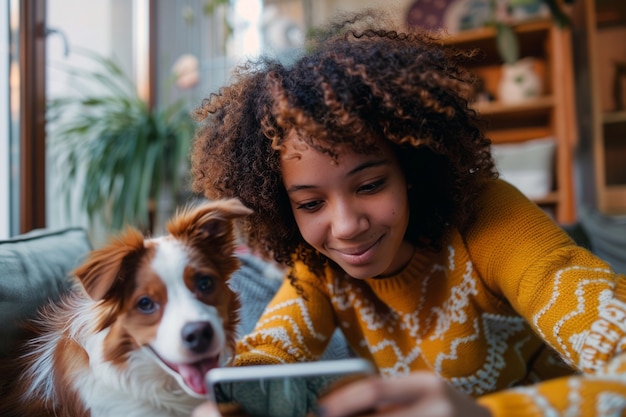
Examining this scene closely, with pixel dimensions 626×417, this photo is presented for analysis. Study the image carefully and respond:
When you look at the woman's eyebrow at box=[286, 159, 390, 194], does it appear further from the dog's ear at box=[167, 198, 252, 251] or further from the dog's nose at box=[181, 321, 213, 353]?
the dog's nose at box=[181, 321, 213, 353]

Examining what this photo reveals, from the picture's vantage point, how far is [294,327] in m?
0.85

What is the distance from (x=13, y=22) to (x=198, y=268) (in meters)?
1.50

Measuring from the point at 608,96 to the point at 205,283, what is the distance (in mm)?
2419

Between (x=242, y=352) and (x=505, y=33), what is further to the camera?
(x=505, y=33)

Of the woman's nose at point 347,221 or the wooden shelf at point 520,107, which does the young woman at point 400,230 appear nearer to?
the woman's nose at point 347,221

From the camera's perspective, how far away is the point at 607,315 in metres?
0.58

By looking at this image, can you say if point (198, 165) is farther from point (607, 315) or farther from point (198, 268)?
point (607, 315)

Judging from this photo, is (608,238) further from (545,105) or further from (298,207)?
(298,207)

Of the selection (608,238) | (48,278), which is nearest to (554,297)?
(48,278)

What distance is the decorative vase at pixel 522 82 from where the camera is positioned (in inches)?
95.4

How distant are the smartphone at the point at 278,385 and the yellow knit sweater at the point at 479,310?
231mm

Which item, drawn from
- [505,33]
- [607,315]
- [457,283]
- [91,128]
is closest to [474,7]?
[505,33]

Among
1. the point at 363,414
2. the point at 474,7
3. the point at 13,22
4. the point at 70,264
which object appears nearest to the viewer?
the point at 363,414

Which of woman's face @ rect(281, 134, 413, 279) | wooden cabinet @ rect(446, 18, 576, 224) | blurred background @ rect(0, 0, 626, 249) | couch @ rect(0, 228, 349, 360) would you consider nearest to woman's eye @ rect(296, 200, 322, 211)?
woman's face @ rect(281, 134, 413, 279)
